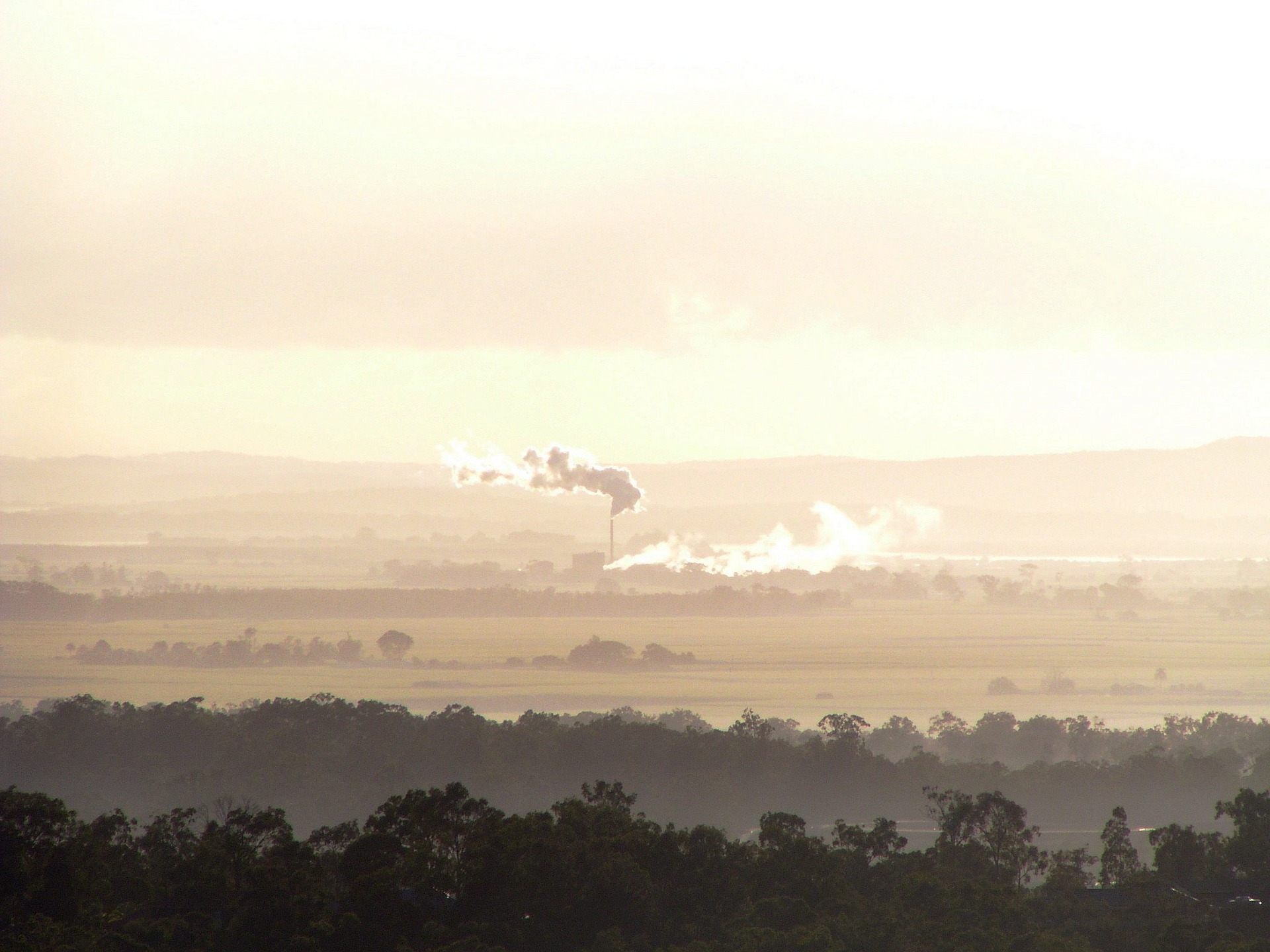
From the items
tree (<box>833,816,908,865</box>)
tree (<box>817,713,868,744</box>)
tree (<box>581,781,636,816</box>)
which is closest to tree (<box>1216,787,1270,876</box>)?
tree (<box>833,816,908,865</box>)

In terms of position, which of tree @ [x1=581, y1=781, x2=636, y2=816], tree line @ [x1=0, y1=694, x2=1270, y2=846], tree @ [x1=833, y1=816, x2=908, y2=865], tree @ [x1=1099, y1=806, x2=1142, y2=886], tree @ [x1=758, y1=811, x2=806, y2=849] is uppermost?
tree @ [x1=581, y1=781, x2=636, y2=816]

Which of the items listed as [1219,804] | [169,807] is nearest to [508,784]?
[169,807]

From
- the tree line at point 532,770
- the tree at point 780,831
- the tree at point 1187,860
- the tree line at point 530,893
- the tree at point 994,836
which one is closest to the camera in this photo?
the tree line at point 530,893

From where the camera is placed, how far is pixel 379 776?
12338cm

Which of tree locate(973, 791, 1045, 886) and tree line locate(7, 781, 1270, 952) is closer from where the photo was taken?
tree line locate(7, 781, 1270, 952)

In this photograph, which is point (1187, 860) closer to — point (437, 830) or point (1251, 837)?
point (1251, 837)

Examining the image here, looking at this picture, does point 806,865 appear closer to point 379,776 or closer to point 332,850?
point 332,850

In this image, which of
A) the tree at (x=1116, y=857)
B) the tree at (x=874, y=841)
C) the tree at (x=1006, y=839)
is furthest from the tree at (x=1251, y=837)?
the tree at (x=874, y=841)

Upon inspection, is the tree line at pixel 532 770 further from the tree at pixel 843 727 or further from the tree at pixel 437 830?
the tree at pixel 437 830

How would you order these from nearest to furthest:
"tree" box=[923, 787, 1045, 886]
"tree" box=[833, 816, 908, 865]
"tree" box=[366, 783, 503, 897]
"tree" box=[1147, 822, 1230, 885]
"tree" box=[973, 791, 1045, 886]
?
"tree" box=[366, 783, 503, 897] < "tree" box=[1147, 822, 1230, 885] < "tree" box=[833, 816, 908, 865] < "tree" box=[923, 787, 1045, 886] < "tree" box=[973, 791, 1045, 886]

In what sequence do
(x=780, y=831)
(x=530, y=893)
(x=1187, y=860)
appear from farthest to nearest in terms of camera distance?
(x=1187, y=860)
(x=780, y=831)
(x=530, y=893)

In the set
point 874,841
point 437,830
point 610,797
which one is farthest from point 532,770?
point 437,830

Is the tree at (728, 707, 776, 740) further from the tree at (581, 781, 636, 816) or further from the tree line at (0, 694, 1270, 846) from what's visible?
the tree at (581, 781, 636, 816)

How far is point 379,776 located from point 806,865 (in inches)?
2745
